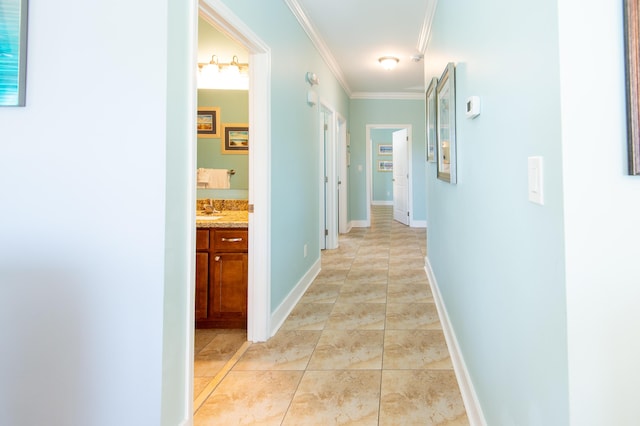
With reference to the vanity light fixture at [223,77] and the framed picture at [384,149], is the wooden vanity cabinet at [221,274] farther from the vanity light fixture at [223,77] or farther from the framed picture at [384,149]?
the framed picture at [384,149]

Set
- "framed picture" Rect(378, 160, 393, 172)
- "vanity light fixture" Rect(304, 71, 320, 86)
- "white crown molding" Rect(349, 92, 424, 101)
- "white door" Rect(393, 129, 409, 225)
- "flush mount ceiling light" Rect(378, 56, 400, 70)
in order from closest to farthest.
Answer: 1. "vanity light fixture" Rect(304, 71, 320, 86)
2. "flush mount ceiling light" Rect(378, 56, 400, 70)
3. "white crown molding" Rect(349, 92, 424, 101)
4. "white door" Rect(393, 129, 409, 225)
5. "framed picture" Rect(378, 160, 393, 172)

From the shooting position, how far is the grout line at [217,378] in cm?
179

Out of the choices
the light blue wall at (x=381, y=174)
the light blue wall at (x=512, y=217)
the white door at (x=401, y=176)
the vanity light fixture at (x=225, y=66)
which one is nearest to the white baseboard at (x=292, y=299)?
the light blue wall at (x=512, y=217)

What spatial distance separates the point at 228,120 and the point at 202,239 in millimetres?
1260

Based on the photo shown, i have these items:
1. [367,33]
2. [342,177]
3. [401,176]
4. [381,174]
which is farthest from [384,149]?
[367,33]

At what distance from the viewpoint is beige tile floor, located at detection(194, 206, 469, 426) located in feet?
5.56

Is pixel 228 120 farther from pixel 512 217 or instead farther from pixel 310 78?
pixel 512 217

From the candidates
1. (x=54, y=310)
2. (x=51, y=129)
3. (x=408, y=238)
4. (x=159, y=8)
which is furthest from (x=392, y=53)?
(x=54, y=310)

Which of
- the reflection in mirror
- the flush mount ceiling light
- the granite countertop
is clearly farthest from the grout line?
the flush mount ceiling light

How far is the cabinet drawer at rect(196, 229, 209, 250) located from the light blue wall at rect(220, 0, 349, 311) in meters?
0.47

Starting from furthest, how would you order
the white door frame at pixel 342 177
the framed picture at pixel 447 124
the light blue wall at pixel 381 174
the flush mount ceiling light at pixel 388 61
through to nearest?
the light blue wall at pixel 381 174 → the white door frame at pixel 342 177 → the flush mount ceiling light at pixel 388 61 → the framed picture at pixel 447 124

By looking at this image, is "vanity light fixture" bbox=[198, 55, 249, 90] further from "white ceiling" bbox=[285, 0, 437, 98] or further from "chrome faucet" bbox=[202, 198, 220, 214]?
"chrome faucet" bbox=[202, 198, 220, 214]

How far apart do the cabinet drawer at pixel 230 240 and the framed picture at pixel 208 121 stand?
3.84 feet

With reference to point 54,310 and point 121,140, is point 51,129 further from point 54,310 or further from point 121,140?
point 54,310
